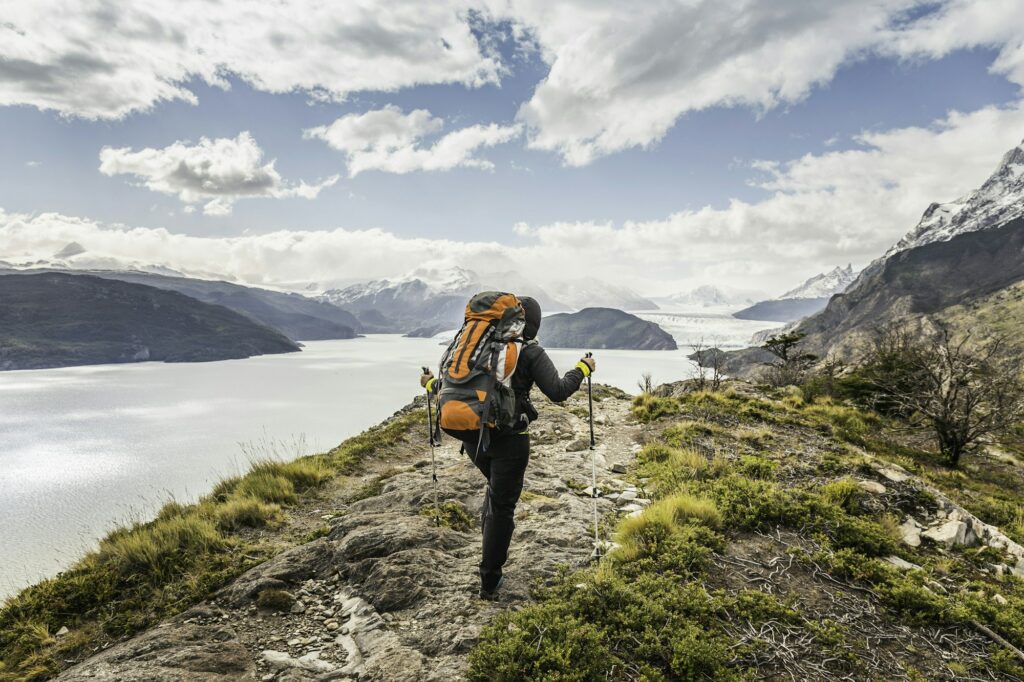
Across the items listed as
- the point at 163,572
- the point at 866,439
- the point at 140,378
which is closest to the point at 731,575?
the point at 163,572

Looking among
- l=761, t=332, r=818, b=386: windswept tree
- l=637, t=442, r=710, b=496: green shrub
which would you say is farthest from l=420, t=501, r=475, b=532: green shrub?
l=761, t=332, r=818, b=386: windswept tree

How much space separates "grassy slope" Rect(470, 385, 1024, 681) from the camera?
4.28 m

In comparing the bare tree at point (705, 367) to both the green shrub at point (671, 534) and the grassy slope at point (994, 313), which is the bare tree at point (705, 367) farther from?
the grassy slope at point (994, 313)

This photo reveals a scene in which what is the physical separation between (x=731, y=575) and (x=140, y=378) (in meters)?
231

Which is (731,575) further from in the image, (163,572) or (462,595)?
(163,572)

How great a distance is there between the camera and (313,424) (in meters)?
89.7

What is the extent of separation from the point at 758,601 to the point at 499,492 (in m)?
3.18

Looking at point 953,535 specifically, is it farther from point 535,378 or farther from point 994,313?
point 994,313

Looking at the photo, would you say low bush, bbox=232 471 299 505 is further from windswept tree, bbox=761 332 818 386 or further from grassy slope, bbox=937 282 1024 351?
grassy slope, bbox=937 282 1024 351

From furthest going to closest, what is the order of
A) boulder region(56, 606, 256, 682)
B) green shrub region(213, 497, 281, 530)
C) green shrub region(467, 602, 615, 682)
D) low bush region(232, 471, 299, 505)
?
low bush region(232, 471, 299, 505), green shrub region(213, 497, 281, 530), boulder region(56, 606, 256, 682), green shrub region(467, 602, 615, 682)

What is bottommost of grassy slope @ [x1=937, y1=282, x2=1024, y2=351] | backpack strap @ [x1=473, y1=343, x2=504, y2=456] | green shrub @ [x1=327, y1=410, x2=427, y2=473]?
green shrub @ [x1=327, y1=410, x2=427, y2=473]

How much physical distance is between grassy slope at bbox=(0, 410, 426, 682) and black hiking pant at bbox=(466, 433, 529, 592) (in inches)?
149

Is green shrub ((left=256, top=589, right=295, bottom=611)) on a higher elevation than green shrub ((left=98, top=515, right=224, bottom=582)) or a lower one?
lower

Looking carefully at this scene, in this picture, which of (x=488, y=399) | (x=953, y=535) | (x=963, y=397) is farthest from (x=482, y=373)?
(x=963, y=397)
